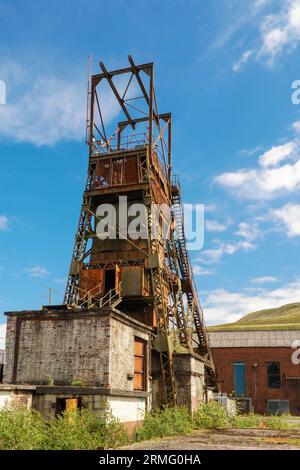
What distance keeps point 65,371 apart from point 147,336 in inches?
196

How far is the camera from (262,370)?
37.0m

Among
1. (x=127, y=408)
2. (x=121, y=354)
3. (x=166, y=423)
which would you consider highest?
(x=121, y=354)

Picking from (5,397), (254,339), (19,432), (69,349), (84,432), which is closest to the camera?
(19,432)

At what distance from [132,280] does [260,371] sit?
62.4ft

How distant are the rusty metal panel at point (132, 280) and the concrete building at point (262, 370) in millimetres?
15597

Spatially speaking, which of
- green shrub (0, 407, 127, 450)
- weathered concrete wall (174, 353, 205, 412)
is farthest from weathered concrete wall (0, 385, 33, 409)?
weathered concrete wall (174, 353, 205, 412)

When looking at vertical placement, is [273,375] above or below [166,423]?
above

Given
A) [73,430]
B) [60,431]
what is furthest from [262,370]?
[60,431]

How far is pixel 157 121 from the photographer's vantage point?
29.2 metres

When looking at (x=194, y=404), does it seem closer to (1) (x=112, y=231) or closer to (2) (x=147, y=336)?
(2) (x=147, y=336)

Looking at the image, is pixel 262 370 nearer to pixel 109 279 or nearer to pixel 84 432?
pixel 109 279

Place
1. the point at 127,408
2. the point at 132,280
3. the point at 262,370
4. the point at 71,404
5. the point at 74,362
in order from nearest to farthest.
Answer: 1. the point at 71,404
2. the point at 74,362
3. the point at 127,408
4. the point at 132,280
5. the point at 262,370

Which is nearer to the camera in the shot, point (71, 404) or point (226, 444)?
point (71, 404)
